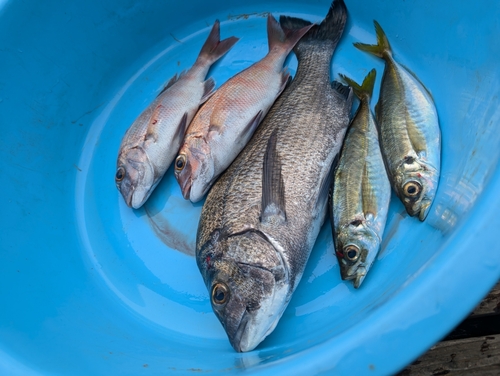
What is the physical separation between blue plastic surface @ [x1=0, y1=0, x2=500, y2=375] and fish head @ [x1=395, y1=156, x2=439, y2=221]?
50 mm

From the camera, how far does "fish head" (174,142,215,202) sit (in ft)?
6.61

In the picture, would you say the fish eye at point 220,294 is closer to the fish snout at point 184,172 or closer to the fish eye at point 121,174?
the fish snout at point 184,172

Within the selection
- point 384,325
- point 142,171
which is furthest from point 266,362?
point 142,171

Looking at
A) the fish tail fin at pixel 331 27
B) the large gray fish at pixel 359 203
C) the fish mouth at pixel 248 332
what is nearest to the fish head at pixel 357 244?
the large gray fish at pixel 359 203

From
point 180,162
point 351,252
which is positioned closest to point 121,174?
point 180,162

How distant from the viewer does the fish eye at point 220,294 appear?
1634 mm

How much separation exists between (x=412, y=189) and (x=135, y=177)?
143cm

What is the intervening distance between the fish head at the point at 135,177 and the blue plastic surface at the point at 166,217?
0.47ft

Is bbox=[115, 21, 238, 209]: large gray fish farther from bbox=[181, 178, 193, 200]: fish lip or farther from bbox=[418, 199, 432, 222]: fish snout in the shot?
bbox=[418, 199, 432, 222]: fish snout

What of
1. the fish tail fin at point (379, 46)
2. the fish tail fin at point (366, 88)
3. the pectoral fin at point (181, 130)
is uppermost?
the fish tail fin at point (379, 46)

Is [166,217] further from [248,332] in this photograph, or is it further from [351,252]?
[351,252]

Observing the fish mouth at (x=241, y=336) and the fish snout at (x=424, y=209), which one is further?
the fish snout at (x=424, y=209)

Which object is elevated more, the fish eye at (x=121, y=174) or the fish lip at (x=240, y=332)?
the fish eye at (x=121, y=174)

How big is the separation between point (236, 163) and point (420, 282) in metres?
0.98
